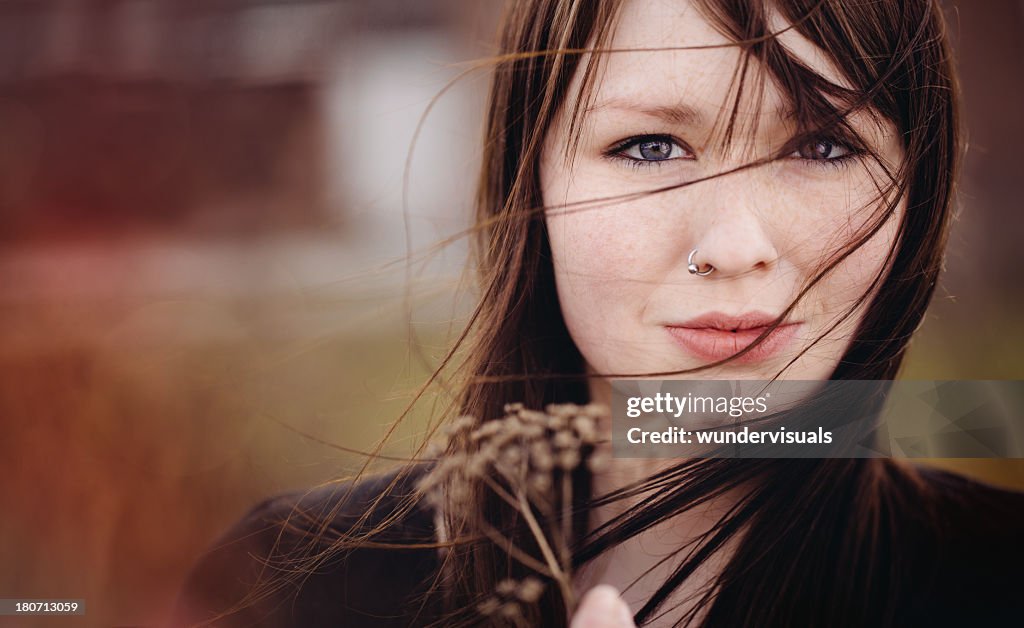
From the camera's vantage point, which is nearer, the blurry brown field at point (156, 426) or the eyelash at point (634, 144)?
the eyelash at point (634, 144)

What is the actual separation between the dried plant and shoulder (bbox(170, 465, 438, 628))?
0.23 feet

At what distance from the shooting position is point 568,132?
865mm

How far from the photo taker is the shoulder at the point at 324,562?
0.95m

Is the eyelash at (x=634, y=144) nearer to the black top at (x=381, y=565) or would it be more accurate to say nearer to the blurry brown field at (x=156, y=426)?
the blurry brown field at (x=156, y=426)

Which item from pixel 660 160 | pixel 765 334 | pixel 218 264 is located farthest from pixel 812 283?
pixel 218 264

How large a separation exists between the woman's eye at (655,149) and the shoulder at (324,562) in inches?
18.5

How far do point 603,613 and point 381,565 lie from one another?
1.02 feet

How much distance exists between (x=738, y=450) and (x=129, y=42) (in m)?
0.98

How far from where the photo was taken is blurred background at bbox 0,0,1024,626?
3.18 ft

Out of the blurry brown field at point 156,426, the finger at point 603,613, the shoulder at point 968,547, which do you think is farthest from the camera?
the blurry brown field at point 156,426

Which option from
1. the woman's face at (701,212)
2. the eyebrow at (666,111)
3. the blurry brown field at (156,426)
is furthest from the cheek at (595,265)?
the blurry brown field at (156,426)

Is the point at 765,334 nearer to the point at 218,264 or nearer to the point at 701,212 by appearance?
the point at 701,212

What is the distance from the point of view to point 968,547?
2.96 ft

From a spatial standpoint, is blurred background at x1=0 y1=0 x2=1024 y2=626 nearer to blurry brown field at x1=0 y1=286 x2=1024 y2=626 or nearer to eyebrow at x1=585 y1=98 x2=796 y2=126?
blurry brown field at x1=0 y1=286 x2=1024 y2=626
